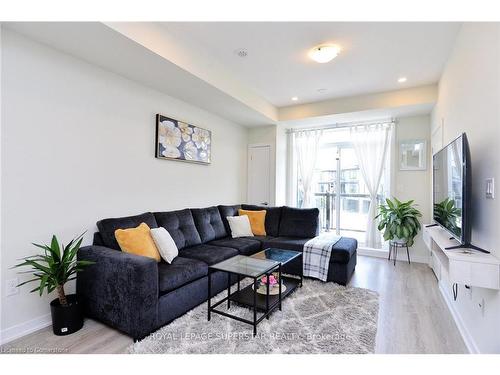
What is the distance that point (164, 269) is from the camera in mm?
2275

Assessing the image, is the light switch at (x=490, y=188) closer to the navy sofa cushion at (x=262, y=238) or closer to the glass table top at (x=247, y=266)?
the glass table top at (x=247, y=266)

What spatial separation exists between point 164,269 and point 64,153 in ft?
4.54

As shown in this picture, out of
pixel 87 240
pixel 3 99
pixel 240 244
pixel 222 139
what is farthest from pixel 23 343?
pixel 222 139

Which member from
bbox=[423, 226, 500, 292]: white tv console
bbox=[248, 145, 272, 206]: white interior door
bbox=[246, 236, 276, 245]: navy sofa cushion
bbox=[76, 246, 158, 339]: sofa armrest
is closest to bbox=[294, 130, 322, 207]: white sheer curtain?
bbox=[248, 145, 272, 206]: white interior door

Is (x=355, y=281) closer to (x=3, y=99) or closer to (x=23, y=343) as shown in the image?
(x=23, y=343)

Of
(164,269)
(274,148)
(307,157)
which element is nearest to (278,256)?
(164,269)

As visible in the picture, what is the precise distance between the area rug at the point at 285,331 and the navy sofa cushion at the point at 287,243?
774 mm

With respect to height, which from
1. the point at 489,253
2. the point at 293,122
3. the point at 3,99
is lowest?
the point at 489,253

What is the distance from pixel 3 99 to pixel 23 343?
184cm

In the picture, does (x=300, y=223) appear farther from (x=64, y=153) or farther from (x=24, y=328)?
(x=24, y=328)

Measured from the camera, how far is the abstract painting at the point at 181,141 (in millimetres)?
3211

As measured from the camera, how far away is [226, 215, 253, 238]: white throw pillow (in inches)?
149

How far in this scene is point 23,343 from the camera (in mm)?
1903

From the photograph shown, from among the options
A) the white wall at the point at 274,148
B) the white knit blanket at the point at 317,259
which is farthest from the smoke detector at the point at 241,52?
the white knit blanket at the point at 317,259
